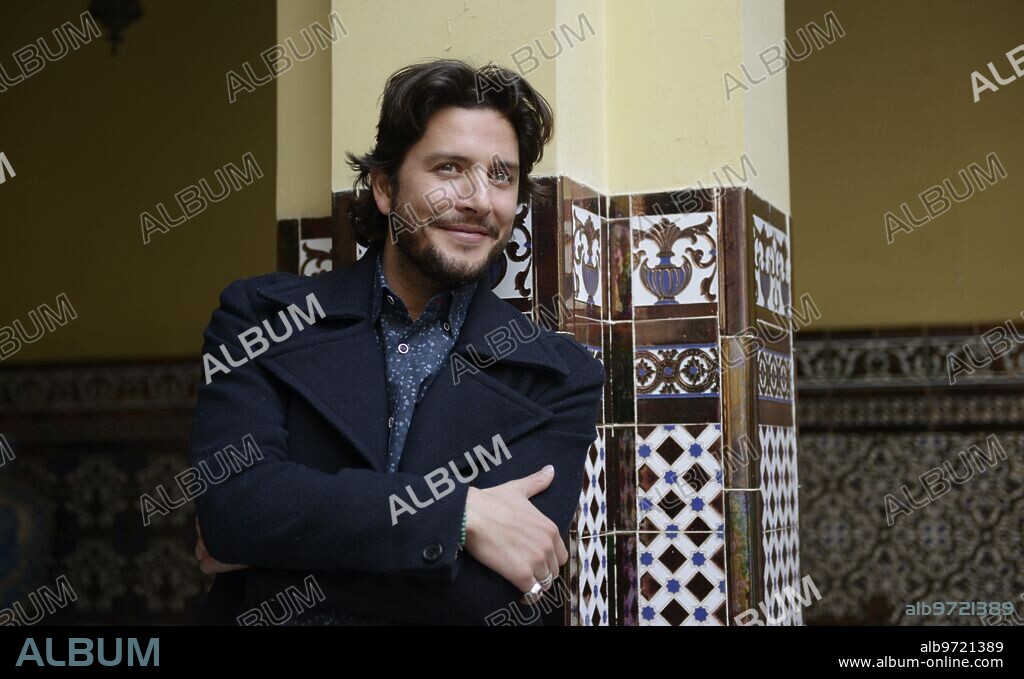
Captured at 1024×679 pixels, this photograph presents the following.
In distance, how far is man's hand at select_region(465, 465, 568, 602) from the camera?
196 cm

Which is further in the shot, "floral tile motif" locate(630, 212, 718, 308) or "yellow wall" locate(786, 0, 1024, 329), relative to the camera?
"yellow wall" locate(786, 0, 1024, 329)

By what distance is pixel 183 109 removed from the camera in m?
5.68

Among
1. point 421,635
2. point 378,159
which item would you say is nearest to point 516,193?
point 378,159

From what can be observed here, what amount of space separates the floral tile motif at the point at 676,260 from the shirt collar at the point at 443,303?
1.70ft

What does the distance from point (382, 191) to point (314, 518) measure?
0.66 metres

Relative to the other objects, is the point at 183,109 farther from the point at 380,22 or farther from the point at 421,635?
the point at 421,635

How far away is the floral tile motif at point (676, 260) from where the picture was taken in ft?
8.72

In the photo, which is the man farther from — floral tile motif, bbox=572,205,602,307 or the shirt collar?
floral tile motif, bbox=572,205,602,307

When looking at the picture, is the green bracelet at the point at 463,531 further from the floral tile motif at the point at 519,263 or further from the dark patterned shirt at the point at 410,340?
the floral tile motif at the point at 519,263

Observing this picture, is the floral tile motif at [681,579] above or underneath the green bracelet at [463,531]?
underneath

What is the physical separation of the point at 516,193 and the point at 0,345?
4262 mm


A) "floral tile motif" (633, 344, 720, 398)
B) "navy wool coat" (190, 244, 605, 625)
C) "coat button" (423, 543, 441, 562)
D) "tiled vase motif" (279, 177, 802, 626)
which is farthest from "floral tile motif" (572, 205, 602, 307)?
"coat button" (423, 543, 441, 562)

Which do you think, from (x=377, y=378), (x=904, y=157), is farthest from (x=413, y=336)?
(x=904, y=157)

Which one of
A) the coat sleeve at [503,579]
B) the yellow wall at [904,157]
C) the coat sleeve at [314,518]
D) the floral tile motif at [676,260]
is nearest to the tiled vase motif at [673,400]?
the floral tile motif at [676,260]
